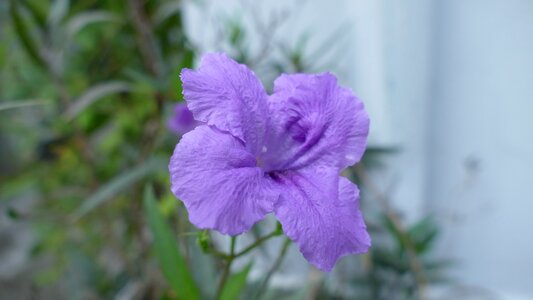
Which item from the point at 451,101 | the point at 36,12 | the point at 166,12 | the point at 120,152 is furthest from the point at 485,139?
the point at 36,12

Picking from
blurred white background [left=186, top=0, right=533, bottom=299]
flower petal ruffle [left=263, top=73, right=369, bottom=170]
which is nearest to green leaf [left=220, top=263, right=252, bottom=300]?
flower petal ruffle [left=263, top=73, right=369, bottom=170]

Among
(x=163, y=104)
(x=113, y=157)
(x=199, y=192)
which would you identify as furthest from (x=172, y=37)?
(x=199, y=192)

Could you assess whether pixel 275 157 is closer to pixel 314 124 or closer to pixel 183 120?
pixel 314 124

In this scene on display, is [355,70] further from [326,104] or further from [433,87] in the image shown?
[326,104]

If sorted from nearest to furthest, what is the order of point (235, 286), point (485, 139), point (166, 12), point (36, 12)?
point (235, 286) < point (36, 12) < point (166, 12) < point (485, 139)

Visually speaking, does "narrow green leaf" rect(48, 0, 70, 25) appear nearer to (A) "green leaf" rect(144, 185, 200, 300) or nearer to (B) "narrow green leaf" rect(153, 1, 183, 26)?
(B) "narrow green leaf" rect(153, 1, 183, 26)

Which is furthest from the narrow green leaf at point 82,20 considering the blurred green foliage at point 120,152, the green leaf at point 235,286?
the green leaf at point 235,286

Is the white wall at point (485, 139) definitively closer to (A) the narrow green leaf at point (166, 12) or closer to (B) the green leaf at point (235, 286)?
(A) the narrow green leaf at point (166, 12)
